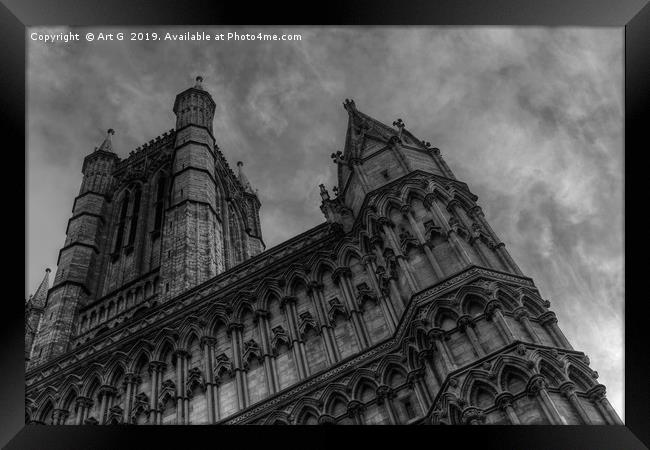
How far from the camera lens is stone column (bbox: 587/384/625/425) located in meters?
14.6

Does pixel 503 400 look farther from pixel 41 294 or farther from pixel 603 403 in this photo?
pixel 41 294

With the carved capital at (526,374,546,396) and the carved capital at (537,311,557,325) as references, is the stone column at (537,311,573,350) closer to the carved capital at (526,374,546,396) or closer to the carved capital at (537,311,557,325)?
the carved capital at (537,311,557,325)

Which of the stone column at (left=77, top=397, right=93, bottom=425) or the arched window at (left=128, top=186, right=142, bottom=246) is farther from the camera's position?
A: the arched window at (left=128, top=186, right=142, bottom=246)

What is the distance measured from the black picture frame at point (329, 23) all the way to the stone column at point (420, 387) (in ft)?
12.9

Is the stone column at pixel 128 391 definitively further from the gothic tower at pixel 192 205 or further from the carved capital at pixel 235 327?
the gothic tower at pixel 192 205

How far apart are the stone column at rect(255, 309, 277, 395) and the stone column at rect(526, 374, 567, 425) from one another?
21.1 feet

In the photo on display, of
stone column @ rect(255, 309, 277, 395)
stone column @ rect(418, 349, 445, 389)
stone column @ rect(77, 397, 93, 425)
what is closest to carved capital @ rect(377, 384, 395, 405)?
stone column @ rect(418, 349, 445, 389)

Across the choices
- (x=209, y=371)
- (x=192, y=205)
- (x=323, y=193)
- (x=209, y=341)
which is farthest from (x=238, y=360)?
(x=192, y=205)

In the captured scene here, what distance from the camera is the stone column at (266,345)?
19.6 meters

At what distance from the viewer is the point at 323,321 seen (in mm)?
20453

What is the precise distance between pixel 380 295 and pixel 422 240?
160 cm

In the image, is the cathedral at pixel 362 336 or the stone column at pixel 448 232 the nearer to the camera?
the cathedral at pixel 362 336

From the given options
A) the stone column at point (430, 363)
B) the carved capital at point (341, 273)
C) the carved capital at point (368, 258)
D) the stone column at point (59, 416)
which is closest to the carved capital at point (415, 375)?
the stone column at point (430, 363)

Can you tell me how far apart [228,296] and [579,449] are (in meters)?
11.9
